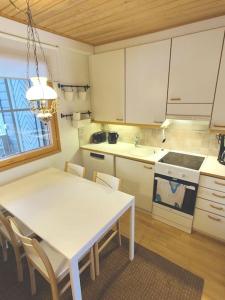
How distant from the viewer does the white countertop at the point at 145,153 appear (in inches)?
73.8

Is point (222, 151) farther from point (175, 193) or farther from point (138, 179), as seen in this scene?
point (138, 179)

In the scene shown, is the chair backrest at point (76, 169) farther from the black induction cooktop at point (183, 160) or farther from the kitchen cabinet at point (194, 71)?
the kitchen cabinet at point (194, 71)

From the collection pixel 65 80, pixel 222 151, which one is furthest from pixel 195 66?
pixel 65 80

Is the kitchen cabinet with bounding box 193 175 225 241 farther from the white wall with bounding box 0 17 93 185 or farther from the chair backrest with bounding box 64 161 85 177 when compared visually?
the white wall with bounding box 0 17 93 185

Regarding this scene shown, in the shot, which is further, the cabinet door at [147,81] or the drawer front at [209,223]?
the cabinet door at [147,81]

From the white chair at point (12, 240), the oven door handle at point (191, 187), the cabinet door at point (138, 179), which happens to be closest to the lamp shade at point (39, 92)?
the white chair at point (12, 240)

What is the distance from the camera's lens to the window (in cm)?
200

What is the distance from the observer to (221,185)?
1795mm

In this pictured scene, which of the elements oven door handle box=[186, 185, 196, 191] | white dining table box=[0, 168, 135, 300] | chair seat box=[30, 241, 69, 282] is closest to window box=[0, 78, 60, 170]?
white dining table box=[0, 168, 135, 300]

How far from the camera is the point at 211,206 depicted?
1913 millimetres

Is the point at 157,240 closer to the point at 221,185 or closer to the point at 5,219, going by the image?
the point at 221,185

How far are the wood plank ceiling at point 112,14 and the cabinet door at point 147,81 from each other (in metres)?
0.24

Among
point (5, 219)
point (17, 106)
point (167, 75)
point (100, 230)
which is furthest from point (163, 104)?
point (5, 219)

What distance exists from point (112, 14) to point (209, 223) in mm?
2468
